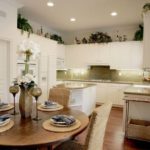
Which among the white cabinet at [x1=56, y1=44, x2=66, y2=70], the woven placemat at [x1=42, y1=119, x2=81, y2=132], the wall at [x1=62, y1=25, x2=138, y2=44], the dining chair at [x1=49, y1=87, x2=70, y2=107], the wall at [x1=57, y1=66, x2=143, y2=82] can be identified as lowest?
the woven placemat at [x1=42, y1=119, x2=81, y2=132]

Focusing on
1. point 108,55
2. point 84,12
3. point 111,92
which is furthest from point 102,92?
point 84,12

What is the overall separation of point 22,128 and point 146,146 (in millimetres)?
2401

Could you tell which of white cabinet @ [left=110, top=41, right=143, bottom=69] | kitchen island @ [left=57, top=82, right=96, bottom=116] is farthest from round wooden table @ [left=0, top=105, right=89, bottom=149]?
white cabinet @ [left=110, top=41, right=143, bottom=69]

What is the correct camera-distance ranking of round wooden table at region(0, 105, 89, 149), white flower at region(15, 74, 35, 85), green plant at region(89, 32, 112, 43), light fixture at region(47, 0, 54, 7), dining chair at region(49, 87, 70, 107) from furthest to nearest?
1. green plant at region(89, 32, 112, 43)
2. light fixture at region(47, 0, 54, 7)
3. dining chair at region(49, 87, 70, 107)
4. white flower at region(15, 74, 35, 85)
5. round wooden table at region(0, 105, 89, 149)

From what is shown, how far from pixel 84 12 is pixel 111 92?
2.85m

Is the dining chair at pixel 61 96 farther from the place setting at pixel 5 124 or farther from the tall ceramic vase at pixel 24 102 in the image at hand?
the place setting at pixel 5 124

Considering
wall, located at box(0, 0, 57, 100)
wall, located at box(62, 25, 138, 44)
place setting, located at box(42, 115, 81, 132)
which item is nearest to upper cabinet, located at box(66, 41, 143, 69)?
wall, located at box(62, 25, 138, 44)

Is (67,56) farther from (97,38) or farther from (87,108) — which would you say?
(87,108)

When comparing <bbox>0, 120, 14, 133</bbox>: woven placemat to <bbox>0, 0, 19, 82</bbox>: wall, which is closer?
<bbox>0, 120, 14, 133</bbox>: woven placemat

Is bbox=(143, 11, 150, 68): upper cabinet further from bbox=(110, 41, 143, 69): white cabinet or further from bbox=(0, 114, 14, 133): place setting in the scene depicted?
bbox=(0, 114, 14, 133): place setting

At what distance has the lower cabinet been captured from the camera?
19.4ft

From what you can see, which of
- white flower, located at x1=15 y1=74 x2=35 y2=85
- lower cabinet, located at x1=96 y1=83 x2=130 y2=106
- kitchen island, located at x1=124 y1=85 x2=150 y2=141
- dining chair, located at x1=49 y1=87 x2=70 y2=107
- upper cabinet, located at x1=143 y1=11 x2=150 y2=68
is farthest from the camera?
lower cabinet, located at x1=96 y1=83 x2=130 y2=106

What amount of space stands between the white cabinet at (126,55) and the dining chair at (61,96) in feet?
12.3

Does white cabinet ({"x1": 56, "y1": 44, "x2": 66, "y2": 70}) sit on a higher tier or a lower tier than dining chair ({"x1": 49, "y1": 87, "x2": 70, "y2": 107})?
higher
